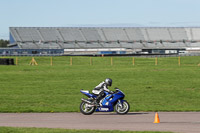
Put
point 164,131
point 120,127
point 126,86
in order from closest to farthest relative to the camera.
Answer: point 164,131
point 120,127
point 126,86

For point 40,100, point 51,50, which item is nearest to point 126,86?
point 40,100

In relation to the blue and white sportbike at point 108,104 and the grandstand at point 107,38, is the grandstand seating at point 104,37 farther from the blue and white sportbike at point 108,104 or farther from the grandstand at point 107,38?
the blue and white sportbike at point 108,104

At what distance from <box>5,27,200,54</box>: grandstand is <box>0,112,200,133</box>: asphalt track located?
10371 cm

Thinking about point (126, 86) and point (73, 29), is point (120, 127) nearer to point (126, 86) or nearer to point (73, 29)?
point (126, 86)

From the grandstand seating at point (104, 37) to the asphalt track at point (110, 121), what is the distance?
Answer: 10750 centimetres

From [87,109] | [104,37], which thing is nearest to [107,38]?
[104,37]

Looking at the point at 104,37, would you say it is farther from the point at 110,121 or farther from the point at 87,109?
the point at 110,121

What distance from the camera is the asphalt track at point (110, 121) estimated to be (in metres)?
13.6

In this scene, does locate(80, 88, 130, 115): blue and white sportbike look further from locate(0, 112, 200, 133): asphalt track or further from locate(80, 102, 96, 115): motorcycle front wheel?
locate(0, 112, 200, 133): asphalt track

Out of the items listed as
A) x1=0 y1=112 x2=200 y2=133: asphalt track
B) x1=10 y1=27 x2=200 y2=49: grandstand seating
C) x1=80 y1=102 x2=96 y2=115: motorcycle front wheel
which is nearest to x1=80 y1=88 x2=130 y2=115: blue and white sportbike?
x1=80 y1=102 x2=96 y2=115: motorcycle front wheel

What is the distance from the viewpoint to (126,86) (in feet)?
106

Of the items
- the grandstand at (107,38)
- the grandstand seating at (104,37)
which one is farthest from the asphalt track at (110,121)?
the grandstand seating at (104,37)

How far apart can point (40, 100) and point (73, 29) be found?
115293 millimetres

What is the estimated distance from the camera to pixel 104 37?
443ft
